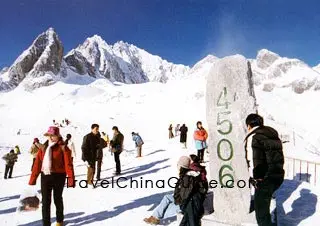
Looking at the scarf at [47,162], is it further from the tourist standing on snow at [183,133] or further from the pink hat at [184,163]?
the tourist standing on snow at [183,133]

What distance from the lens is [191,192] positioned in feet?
18.1

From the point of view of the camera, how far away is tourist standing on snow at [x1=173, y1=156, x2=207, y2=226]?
5.52 metres

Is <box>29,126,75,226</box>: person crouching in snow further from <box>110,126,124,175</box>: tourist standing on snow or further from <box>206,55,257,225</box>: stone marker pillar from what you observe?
<box>110,126,124,175</box>: tourist standing on snow

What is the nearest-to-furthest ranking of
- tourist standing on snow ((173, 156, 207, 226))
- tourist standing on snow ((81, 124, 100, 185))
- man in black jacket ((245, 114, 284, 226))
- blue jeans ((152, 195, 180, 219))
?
1. man in black jacket ((245, 114, 284, 226))
2. tourist standing on snow ((173, 156, 207, 226))
3. blue jeans ((152, 195, 180, 219))
4. tourist standing on snow ((81, 124, 100, 185))

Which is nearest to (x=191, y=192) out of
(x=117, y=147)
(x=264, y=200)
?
(x=264, y=200)

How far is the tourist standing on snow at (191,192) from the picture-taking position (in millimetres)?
5523

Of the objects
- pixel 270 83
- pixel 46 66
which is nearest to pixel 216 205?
pixel 46 66

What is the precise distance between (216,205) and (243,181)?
2.11 ft

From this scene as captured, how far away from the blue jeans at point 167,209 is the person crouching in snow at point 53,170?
1593mm

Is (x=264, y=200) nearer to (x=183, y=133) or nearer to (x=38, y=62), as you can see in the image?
(x=183, y=133)

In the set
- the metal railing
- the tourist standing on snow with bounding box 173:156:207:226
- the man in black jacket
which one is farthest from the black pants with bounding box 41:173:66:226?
the metal railing

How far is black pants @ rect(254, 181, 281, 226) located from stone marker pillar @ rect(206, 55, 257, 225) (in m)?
0.83

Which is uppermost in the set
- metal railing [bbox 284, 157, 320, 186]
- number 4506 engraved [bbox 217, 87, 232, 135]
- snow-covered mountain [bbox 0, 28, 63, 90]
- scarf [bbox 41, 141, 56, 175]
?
snow-covered mountain [bbox 0, 28, 63, 90]

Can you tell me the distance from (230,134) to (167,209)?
175 centimetres
